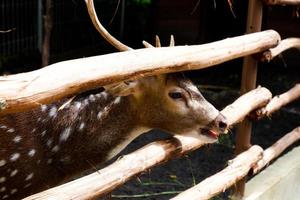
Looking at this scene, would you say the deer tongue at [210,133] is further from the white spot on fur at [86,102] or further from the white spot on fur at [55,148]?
the white spot on fur at [55,148]

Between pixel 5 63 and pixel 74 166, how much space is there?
5.32 metres

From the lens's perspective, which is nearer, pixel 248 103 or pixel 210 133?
pixel 210 133

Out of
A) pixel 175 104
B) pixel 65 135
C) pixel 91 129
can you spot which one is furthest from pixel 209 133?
pixel 65 135

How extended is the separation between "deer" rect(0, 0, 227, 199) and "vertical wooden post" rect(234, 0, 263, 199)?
1.00 m

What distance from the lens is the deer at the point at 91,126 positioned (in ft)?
9.18

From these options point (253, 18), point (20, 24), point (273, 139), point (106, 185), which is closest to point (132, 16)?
point (20, 24)

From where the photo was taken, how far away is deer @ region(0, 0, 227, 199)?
9.18 feet

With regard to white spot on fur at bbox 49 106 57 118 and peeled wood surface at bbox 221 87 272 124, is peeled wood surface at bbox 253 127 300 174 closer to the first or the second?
peeled wood surface at bbox 221 87 272 124

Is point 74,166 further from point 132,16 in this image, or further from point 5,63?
point 132,16

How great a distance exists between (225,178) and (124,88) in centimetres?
93

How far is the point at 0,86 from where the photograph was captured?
174 cm

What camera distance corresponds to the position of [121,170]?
2.49m

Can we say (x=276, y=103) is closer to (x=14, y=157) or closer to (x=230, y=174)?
(x=230, y=174)

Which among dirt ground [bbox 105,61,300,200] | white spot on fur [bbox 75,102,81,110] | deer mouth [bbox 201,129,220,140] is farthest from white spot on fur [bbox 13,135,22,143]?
deer mouth [bbox 201,129,220,140]
